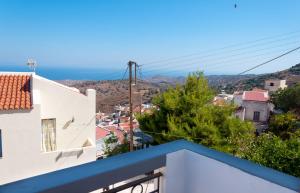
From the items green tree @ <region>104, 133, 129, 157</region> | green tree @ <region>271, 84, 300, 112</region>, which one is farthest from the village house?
green tree @ <region>104, 133, 129, 157</region>

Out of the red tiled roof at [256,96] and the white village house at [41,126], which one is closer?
the white village house at [41,126]

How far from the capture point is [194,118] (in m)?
10.7

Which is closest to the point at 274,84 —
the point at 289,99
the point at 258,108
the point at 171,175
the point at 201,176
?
the point at 258,108

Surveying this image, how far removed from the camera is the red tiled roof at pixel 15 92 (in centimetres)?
713

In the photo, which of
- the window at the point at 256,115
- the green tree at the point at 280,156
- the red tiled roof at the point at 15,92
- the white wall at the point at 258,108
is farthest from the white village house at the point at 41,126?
the window at the point at 256,115

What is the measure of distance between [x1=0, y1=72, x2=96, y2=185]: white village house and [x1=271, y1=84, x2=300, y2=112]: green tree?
22.6 meters

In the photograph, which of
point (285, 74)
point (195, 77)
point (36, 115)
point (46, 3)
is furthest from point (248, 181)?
point (285, 74)

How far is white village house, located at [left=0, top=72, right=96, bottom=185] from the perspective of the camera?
7137mm

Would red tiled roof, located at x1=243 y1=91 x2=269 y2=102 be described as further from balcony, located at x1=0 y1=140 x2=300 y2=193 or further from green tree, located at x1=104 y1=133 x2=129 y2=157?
balcony, located at x1=0 y1=140 x2=300 y2=193

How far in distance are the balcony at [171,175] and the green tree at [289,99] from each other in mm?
26583

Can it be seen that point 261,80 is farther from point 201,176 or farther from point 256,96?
point 201,176

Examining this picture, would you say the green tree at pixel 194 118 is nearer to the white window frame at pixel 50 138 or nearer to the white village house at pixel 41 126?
the white village house at pixel 41 126

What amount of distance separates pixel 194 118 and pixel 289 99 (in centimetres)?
1961

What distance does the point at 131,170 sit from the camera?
1634 millimetres
